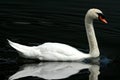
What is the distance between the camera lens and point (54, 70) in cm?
1382

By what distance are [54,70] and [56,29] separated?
4332mm

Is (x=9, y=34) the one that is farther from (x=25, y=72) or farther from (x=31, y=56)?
(x=25, y=72)

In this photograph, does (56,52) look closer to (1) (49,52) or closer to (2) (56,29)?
(1) (49,52)

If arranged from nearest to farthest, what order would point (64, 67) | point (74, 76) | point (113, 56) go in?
point (74, 76) < point (64, 67) < point (113, 56)

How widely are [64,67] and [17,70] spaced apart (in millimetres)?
1307

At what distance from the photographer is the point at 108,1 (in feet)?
79.8

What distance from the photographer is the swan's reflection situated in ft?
43.4

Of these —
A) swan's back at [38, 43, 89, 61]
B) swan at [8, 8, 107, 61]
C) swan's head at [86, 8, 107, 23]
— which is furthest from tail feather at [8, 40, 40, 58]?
swan's head at [86, 8, 107, 23]

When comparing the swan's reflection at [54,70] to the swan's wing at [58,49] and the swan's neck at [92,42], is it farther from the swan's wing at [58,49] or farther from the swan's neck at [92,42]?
the swan's neck at [92,42]

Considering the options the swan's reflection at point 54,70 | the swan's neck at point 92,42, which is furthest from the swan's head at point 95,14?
the swan's reflection at point 54,70

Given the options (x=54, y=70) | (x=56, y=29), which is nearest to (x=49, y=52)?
(x=54, y=70)

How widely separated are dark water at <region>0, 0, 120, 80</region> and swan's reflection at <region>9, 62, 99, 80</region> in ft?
0.23

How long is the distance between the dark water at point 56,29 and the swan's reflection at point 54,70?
0.07 metres

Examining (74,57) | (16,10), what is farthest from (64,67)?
(16,10)
